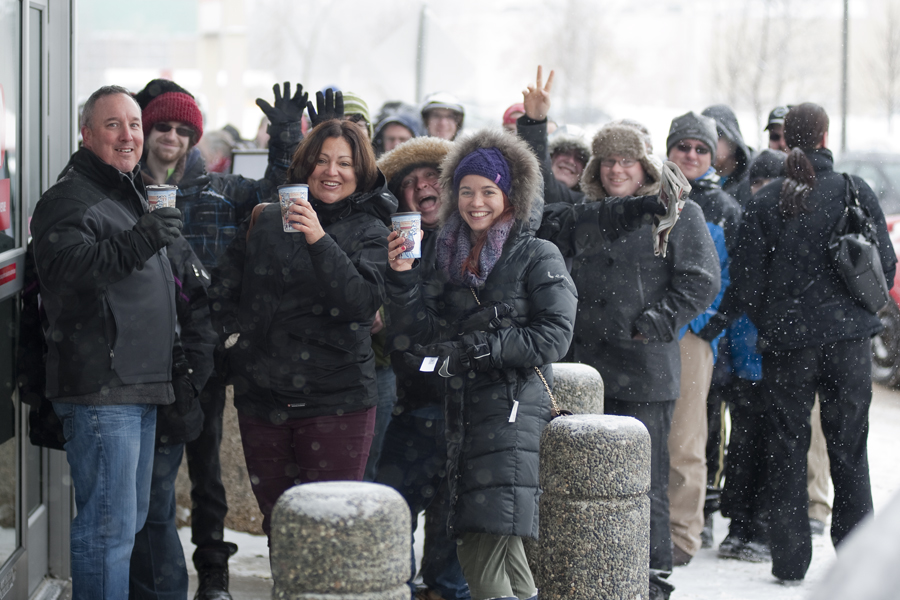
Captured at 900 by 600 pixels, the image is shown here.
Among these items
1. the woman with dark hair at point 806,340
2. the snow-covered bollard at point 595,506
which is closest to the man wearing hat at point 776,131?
the woman with dark hair at point 806,340

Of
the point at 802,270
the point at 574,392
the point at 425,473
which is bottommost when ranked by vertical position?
the point at 425,473

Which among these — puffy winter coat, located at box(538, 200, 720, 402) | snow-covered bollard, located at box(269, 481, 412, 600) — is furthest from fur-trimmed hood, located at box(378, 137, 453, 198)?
snow-covered bollard, located at box(269, 481, 412, 600)

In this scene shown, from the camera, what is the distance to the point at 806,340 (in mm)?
4961

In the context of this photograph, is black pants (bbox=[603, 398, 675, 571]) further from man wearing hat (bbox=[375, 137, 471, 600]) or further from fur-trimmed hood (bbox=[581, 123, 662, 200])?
fur-trimmed hood (bbox=[581, 123, 662, 200])

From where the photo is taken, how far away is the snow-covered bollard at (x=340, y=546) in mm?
2631

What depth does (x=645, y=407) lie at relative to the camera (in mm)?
4777

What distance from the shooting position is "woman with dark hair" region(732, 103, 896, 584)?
495cm

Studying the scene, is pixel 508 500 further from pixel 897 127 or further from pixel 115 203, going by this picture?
pixel 897 127

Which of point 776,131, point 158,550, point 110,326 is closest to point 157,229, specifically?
point 110,326

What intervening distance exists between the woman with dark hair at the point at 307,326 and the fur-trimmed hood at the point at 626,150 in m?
1.44

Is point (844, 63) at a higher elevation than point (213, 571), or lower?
higher

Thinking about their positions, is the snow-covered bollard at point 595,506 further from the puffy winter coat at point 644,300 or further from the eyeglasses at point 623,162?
the eyeglasses at point 623,162

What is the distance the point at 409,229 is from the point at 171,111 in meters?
1.60

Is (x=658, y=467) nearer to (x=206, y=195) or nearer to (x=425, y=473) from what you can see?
(x=425, y=473)
